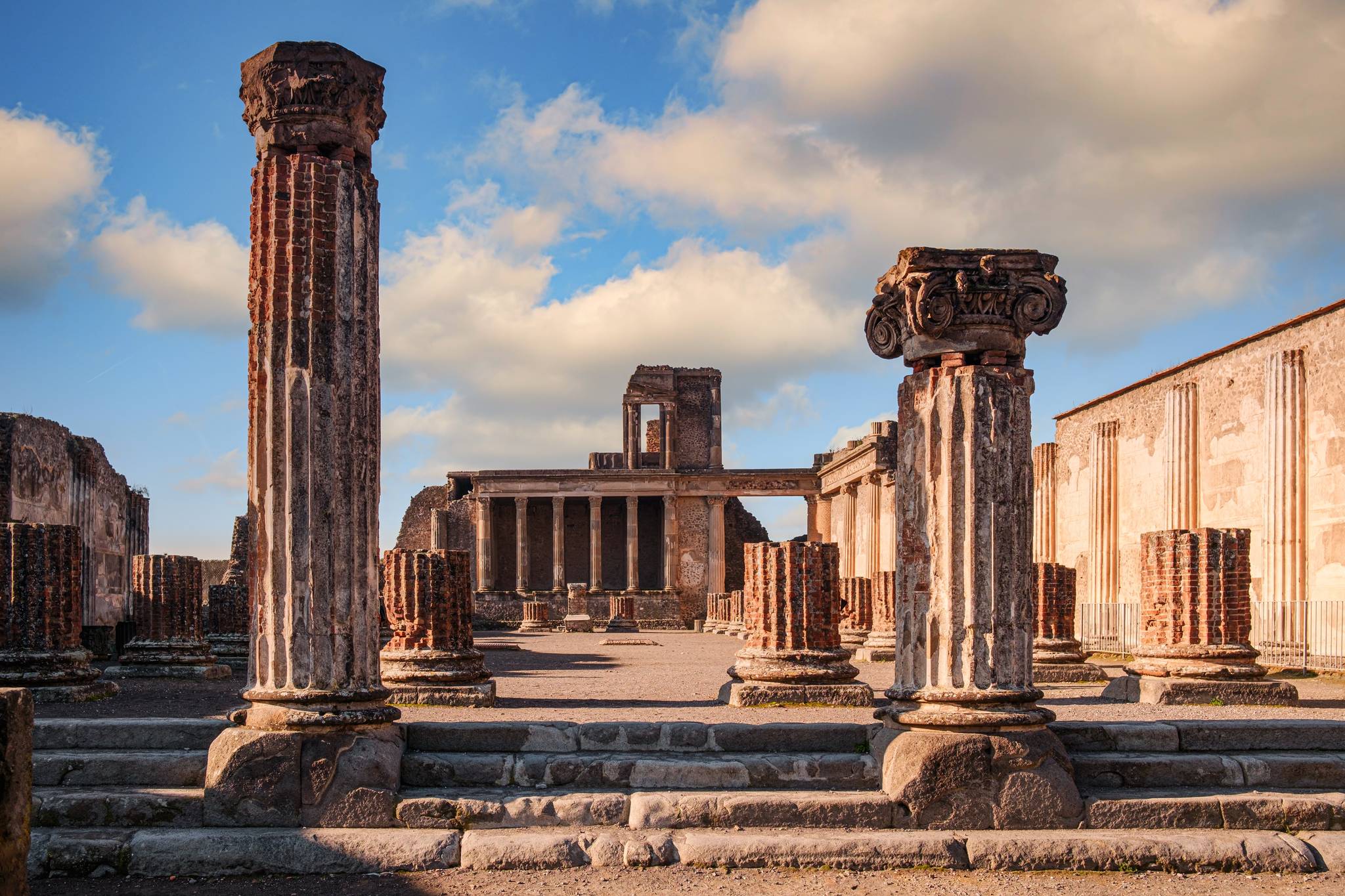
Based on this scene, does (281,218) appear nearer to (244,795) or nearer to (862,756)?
(244,795)

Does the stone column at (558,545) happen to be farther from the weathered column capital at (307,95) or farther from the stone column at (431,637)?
the weathered column capital at (307,95)

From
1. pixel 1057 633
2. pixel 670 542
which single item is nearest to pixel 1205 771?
pixel 1057 633

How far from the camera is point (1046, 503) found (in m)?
28.4

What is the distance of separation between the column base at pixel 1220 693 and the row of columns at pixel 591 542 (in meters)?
32.8

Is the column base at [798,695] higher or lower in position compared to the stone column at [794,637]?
lower

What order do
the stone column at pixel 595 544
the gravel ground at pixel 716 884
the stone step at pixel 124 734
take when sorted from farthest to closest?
1. the stone column at pixel 595 544
2. the stone step at pixel 124 734
3. the gravel ground at pixel 716 884

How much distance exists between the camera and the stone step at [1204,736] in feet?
23.7

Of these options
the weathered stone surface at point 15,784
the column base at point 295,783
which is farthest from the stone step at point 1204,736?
the weathered stone surface at point 15,784

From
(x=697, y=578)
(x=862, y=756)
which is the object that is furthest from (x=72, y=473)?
(x=697, y=578)

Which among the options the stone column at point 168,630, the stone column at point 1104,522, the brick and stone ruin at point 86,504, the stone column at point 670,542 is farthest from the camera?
the stone column at point 670,542

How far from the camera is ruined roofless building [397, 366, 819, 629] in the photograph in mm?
43656

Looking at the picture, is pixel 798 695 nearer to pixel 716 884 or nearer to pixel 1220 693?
pixel 1220 693

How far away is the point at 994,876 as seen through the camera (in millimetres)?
6012

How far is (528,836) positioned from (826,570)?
5.46 meters
